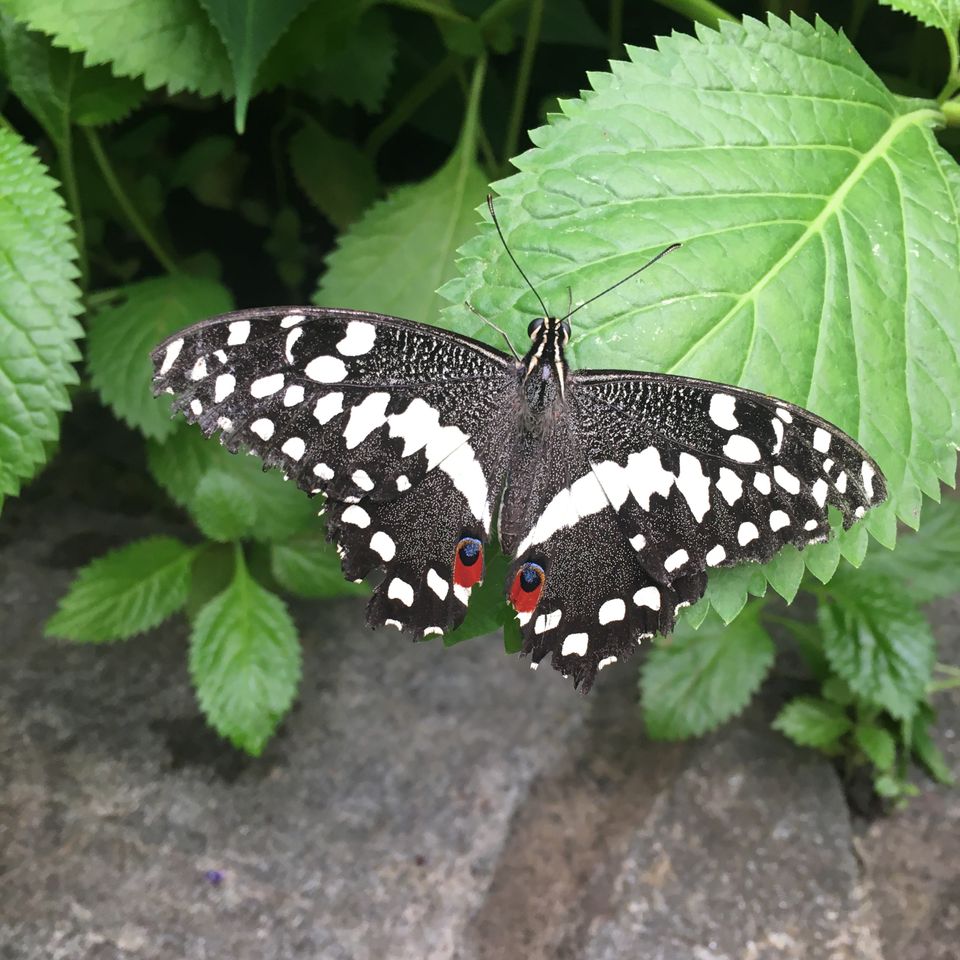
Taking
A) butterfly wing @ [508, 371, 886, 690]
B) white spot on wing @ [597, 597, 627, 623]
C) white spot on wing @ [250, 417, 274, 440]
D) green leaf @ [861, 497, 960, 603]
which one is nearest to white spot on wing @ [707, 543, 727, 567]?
Answer: butterfly wing @ [508, 371, 886, 690]

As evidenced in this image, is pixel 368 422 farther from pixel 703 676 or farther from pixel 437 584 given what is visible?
pixel 703 676

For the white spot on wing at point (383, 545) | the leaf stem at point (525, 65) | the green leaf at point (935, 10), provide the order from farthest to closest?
the leaf stem at point (525, 65) → the green leaf at point (935, 10) → the white spot on wing at point (383, 545)

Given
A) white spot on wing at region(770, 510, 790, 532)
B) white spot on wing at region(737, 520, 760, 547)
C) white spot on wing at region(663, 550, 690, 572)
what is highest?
white spot on wing at region(770, 510, 790, 532)

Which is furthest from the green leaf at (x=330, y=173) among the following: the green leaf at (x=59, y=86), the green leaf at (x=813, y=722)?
the green leaf at (x=813, y=722)

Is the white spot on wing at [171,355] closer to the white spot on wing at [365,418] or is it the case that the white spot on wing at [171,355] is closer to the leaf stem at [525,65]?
the white spot on wing at [365,418]

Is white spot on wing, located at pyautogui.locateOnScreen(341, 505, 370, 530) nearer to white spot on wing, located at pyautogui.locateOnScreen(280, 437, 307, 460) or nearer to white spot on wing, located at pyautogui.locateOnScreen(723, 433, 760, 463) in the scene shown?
white spot on wing, located at pyautogui.locateOnScreen(280, 437, 307, 460)

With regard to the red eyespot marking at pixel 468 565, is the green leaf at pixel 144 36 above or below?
above

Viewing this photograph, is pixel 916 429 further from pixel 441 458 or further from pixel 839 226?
pixel 441 458
